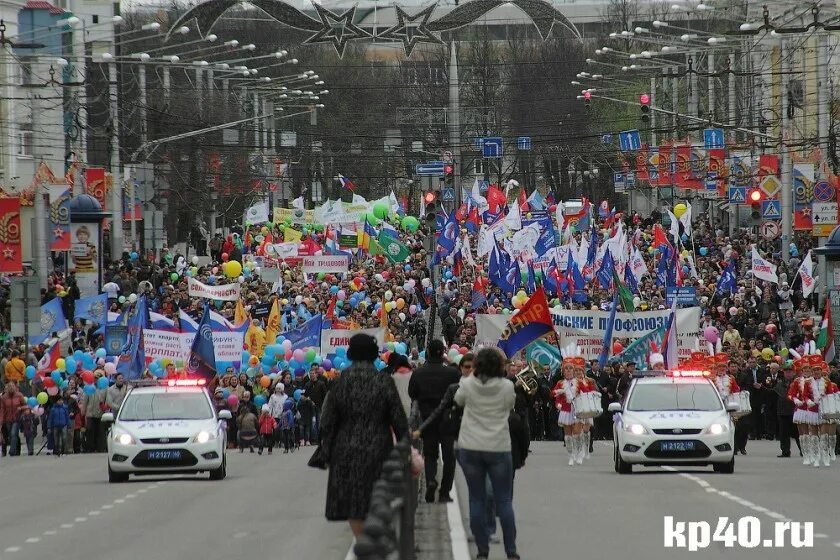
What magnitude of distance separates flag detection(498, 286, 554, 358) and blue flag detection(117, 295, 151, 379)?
250 inches

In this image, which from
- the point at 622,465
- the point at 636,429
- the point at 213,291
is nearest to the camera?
the point at 636,429

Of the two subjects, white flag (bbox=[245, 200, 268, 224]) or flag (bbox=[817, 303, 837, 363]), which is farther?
white flag (bbox=[245, 200, 268, 224])

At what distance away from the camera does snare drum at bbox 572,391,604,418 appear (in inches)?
1043

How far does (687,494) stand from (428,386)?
3.65 m

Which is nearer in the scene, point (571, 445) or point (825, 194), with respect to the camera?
point (571, 445)

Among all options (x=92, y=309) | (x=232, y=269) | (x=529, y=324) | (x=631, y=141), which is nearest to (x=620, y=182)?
(x=631, y=141)

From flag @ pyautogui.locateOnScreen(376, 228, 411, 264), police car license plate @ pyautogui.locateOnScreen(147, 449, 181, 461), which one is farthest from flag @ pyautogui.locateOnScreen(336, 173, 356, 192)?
police car license plate @ pyautogui.locateOnScreen(147, 449, 181, 461)

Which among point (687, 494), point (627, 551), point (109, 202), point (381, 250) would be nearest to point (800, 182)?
point (381, 250)

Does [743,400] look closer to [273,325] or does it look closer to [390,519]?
[273,325]

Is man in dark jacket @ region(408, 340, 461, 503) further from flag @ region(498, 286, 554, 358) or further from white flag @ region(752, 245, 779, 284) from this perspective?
white flag @ region(752, 245, 779, 284)

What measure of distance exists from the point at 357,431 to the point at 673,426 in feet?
39.4

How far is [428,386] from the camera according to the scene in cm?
1728

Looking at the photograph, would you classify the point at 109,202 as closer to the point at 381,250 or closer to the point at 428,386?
the point at 381,250

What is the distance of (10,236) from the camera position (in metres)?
43.4
